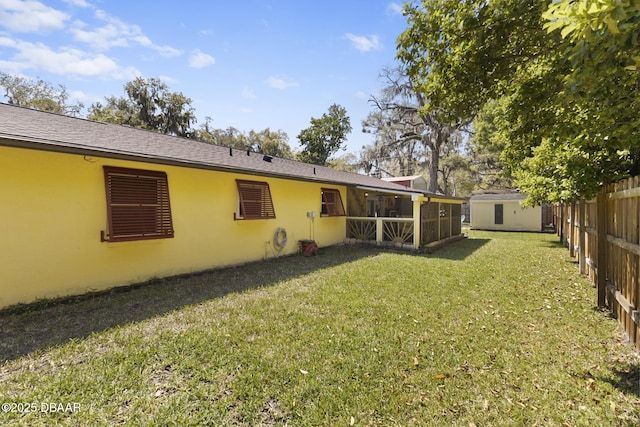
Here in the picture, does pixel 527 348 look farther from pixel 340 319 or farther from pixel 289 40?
pixel 289 40

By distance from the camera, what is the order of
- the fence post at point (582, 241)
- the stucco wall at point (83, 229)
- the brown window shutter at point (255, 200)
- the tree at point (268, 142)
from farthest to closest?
1. the tree at point (268, 142)
2. the brown window shutter at point (255, 200)
3. the fence post at point (582, 241)
4. the stucco wall at point (83, 229)

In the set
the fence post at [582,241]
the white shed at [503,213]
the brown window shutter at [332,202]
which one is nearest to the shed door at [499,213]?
the white shed at [503,213]

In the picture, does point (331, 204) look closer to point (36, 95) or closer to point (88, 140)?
point (88, 140)

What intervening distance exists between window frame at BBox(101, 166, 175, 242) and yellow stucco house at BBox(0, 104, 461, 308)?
20mm

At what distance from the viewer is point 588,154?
4.66m

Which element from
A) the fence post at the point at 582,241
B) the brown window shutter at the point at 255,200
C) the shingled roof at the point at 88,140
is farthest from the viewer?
the brown window shutter at the point at 255,200

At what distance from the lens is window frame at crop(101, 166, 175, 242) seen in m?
5.78

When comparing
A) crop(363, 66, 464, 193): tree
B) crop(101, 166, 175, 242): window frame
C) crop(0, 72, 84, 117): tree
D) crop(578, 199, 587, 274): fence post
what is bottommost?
crop(578, 199, 587, 274): fence post

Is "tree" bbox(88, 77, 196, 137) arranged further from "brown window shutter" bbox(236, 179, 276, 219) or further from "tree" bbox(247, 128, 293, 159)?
"brown window shutter" bbox(236, 179, 276, 219)

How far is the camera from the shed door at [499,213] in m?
20.7

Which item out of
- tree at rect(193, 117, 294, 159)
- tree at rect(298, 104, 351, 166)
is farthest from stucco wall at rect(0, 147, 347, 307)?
tree at rect(193, 117, 294, 159)

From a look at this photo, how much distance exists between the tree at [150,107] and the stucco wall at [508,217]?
2675 centimetres

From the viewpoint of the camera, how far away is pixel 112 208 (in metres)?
5.79

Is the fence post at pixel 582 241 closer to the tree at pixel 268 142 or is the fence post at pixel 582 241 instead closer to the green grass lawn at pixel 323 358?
the green grass lawn at pixel 323 358
